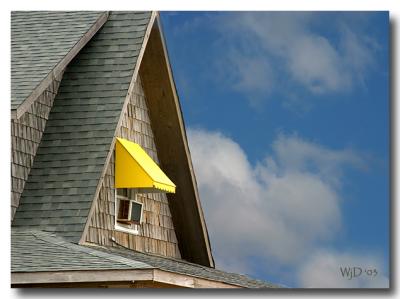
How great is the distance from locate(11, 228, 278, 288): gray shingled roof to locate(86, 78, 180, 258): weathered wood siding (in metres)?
0.32

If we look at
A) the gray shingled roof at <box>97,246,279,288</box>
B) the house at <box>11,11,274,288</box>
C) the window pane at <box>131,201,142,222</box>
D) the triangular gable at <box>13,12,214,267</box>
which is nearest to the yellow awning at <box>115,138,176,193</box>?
the house at <box>11,11,274,288</box>

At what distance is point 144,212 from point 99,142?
3.33 ft

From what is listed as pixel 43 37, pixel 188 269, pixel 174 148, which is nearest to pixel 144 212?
pixel 174 148

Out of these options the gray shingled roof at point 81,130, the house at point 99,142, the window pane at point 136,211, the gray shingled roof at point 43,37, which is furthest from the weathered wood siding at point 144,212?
the gray shingled roof at point 43,37

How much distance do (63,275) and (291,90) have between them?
6.37 feet

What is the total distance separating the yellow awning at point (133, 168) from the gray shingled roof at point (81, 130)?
0.17 m

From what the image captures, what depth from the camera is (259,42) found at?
337 inches

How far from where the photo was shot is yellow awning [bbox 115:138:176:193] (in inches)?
369

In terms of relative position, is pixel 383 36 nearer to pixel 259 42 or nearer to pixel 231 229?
pixel 259 42

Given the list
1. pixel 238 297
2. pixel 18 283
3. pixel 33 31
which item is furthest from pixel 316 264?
pixel 33 31

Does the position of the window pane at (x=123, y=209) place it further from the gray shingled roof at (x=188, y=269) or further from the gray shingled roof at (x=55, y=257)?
the gray shingled roof at (x=55, y=257)

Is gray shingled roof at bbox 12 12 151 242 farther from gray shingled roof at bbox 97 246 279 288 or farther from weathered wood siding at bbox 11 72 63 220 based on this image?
gray shingled roof at bbox 97 246 279 288

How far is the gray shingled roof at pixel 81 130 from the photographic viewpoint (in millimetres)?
9180

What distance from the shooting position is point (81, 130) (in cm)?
956
